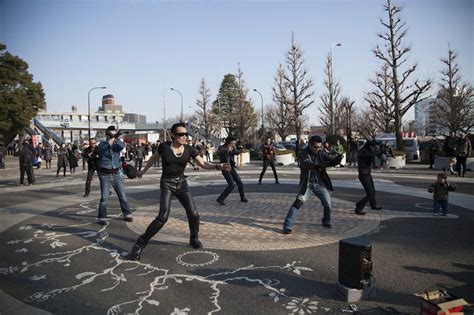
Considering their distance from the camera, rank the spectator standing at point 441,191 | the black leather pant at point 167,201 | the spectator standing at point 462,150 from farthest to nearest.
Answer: the spectator standing at point 462,150, the spectator standing at point 441,191, the black leather pant at point 167,201

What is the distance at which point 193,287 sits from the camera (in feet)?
13.9

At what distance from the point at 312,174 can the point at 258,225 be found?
158cm

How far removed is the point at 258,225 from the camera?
7121 millimetres

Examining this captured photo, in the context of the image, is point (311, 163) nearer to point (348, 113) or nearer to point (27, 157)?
point (27, 157)

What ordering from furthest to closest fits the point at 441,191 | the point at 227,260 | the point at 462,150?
the point at 462,150
the point at 441,191
the point at 227,260

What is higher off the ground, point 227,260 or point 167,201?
point 167,201

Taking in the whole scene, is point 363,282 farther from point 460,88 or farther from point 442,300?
point 460,88

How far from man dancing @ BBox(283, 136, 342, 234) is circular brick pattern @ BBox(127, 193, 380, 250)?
1.55 ft

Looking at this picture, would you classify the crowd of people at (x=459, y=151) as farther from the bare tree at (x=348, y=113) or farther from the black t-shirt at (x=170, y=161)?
the black t-shirt at (x=170, y=161)

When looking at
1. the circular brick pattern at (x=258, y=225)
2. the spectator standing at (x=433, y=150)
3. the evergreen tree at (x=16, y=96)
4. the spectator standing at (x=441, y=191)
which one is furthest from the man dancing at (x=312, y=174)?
the evergreen tree at (x=16, y=96)

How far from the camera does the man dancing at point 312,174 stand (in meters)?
6.32

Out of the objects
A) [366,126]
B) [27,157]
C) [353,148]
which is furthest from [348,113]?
[27,157]

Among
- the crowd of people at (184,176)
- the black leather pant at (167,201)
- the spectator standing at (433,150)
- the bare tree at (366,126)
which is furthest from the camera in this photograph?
the bare tree at (366,126)

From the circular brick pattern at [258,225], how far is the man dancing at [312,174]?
18.6 inches
